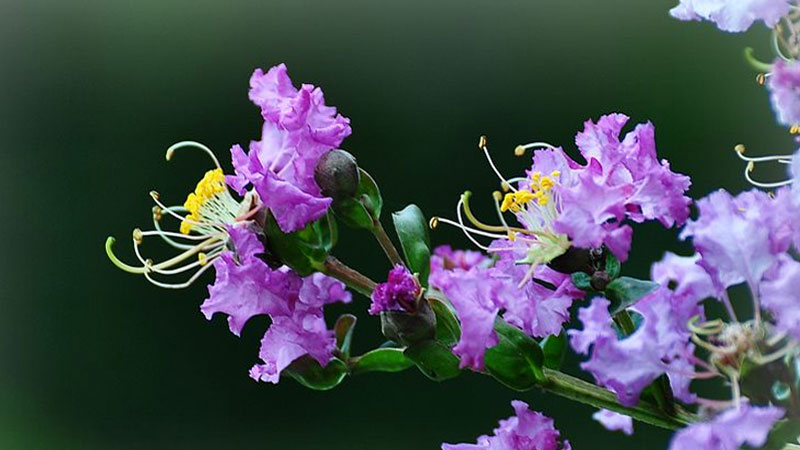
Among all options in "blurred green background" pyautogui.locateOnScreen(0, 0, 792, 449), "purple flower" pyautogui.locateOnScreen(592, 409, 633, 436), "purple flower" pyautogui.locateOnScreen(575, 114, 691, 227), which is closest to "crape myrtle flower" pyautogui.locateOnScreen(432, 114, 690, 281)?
"purple flower" pyautogui.locateOnScreen(575, 114, 691, 227)

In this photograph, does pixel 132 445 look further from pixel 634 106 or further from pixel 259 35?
pixel 634 106

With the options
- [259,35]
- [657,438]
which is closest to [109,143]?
[259,35]

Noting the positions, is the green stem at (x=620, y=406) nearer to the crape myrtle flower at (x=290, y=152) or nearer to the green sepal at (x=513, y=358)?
the green sepal at (x=513, y=358)

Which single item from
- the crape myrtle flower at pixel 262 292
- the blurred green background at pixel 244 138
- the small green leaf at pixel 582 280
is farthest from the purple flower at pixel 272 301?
the blurred green background at pixel 244 138

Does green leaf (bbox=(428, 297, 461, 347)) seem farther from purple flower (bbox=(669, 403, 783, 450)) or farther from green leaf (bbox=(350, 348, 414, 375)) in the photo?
purple flower (bbox=(669, 403, 783, 450))

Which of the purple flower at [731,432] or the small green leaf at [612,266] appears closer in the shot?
the purple flower at [731,432]

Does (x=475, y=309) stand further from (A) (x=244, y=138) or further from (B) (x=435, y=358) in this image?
(A) (x=244, y=138)

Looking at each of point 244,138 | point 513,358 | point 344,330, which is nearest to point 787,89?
point 513,358
